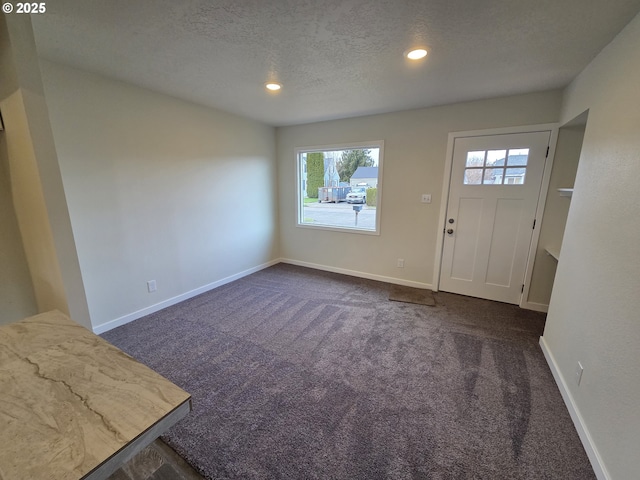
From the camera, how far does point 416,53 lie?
1.88m

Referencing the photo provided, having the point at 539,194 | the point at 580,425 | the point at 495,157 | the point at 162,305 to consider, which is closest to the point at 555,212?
the point at 539,194

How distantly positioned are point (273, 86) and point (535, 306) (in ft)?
12.4

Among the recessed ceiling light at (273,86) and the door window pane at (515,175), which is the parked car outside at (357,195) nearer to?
the door window pane at (515,175)

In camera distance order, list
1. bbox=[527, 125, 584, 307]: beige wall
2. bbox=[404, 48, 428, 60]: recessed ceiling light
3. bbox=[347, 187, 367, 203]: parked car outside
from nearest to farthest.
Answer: bbox=[404, 48, 428, 60]: recessed ceiling light, bbox=[527, 125, 584, 307]: beige wall, bbox=[347, 187, 367, 203]: parked car outside

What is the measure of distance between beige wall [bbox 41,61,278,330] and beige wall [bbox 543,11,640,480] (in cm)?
369

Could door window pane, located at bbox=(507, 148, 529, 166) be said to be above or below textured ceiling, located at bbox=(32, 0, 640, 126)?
below

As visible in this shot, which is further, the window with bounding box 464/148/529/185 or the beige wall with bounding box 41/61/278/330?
the window with bounding box 464/148/529/185

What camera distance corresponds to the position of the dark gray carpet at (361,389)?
1.40 m

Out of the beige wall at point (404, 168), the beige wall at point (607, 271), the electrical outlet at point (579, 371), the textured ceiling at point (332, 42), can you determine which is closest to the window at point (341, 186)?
the beige wall at point (404, 168)

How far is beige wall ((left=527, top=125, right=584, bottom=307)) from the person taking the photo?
2.63m

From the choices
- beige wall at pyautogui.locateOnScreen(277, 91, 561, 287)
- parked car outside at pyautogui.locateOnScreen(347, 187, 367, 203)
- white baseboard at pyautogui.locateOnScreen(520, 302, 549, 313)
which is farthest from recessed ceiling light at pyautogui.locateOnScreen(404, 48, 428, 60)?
white baseboard at pyautogui.locateOnScreen(520, 302, 549, 313)

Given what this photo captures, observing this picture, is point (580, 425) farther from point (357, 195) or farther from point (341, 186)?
point (341, 186)

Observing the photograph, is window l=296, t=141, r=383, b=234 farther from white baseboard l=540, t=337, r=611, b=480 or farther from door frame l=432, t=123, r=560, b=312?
white baseboard l=540, t=337, r=611, b=480

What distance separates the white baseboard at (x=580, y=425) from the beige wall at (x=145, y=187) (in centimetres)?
373
